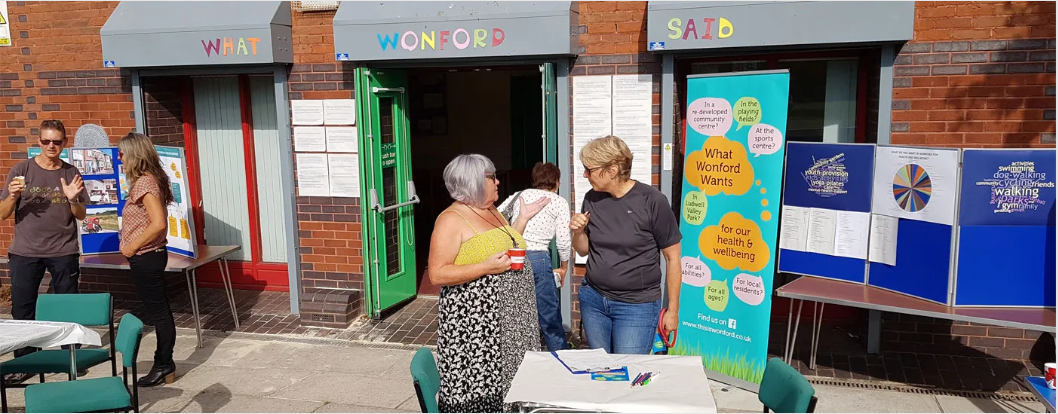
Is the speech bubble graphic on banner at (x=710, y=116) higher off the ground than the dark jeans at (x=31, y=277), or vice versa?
the speech bubble graphic on banner at (x=710, y=116)

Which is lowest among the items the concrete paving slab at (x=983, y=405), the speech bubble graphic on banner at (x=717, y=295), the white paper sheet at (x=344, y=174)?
the concrete paving slab at (x=983, y=405)

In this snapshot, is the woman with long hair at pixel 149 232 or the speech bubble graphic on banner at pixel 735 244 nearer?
the speech bubble graphic on banner at pixel 735 244

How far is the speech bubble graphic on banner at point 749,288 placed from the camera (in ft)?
17.4

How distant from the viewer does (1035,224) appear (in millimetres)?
4891

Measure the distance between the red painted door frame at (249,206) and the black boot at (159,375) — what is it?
2.41 m

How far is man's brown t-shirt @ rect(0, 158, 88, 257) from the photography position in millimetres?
5891

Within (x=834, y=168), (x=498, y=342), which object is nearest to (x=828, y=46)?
(x=834, y=168)

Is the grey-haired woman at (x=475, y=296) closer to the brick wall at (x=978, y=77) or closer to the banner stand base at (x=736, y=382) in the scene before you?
the banner stand base at (x=736, y=382)

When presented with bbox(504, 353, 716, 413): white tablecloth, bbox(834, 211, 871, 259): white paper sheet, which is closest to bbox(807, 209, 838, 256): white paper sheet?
bbox(834, 211, 871, 259): white paper sheet

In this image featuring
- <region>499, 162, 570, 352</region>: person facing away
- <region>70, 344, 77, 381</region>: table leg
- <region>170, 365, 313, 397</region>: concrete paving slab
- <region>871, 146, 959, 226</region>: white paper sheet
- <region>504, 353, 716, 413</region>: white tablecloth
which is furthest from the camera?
<region>170, 365, 313, 397</region>: concrete paving slab

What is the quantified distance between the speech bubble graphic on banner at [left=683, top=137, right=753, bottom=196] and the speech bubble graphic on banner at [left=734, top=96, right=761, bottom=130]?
0.49ft

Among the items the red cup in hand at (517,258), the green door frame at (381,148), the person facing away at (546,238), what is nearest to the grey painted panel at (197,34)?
the green door frame at (381,148)

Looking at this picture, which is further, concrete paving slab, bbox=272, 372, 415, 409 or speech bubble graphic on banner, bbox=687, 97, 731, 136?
concrete paving slab, bbox=272, 372, 415, 409

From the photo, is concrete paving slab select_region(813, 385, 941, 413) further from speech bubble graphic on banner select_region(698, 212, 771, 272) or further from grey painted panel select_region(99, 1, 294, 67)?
grey painted panel select_region(99, 1, 294, 67)
